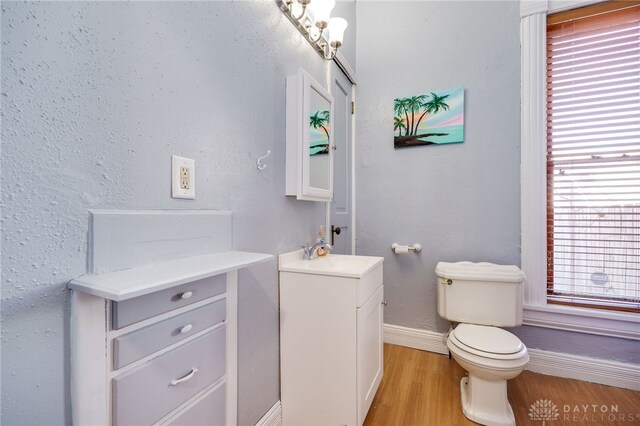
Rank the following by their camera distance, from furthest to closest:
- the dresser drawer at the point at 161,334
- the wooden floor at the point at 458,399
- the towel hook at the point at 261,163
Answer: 1. the wooden floor at the point at 458,399
2. the towel hook at the point at 261,163
3. the dresser drawer at the point at 161,334

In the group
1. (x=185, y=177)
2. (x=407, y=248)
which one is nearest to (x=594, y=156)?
(x=407, y=248)

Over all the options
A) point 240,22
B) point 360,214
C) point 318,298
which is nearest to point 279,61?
point 240,22

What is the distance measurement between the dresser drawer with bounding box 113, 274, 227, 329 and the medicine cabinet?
615 millimetres

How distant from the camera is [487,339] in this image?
147cm

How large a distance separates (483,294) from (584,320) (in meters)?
0.66

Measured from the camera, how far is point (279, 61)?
1361 millimetres

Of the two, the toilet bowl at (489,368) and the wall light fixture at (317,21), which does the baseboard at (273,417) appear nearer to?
the toilet bowl at (489,368)

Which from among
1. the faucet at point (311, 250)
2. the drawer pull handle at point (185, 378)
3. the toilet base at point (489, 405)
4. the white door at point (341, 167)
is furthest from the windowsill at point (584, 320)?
the drawer pull handle at point (185, 378)

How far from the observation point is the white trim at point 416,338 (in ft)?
6.81

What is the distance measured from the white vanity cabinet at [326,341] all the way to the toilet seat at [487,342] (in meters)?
0.49

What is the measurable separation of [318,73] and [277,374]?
1674 mm

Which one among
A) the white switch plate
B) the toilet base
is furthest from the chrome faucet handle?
the toilet base

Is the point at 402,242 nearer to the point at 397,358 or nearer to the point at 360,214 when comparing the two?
the point at 360,214

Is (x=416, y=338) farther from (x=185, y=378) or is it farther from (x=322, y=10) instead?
(x=322, y=10)
